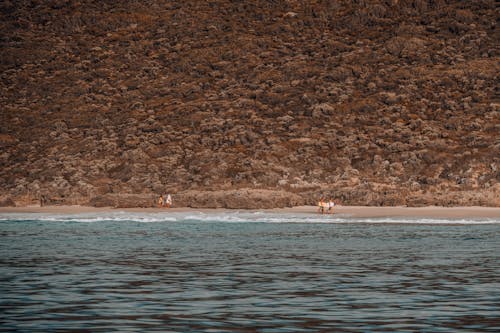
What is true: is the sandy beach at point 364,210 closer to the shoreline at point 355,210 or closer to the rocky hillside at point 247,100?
the shoreline at point 355,210

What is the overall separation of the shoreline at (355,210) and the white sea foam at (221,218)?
4.57ft

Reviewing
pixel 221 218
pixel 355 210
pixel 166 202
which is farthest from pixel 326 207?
pixel 166 202

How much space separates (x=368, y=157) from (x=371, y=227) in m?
30.6

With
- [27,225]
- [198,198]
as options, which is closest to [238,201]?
[198,198]

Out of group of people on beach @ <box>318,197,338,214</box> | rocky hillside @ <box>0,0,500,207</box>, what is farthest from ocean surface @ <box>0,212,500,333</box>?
rocky hillside @ <box>0,0,500,207</box>

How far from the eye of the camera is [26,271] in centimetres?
2205

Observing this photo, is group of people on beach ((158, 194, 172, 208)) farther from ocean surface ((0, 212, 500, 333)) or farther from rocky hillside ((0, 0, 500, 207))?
ocean surface ((0, 212, 500, 333))

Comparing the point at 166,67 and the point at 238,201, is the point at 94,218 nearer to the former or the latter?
the point at 238,201

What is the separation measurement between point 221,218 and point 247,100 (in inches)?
1312

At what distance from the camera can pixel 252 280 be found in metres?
20.2

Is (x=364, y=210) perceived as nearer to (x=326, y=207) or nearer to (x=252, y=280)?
(x=326, y=207)

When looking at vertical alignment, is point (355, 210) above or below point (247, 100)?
below

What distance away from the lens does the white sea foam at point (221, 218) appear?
4425cm

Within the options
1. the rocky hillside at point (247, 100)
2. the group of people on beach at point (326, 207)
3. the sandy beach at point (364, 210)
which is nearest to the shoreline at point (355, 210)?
the sandy beach at point (364, 210)
